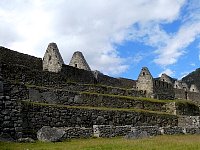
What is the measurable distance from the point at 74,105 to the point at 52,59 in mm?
12026

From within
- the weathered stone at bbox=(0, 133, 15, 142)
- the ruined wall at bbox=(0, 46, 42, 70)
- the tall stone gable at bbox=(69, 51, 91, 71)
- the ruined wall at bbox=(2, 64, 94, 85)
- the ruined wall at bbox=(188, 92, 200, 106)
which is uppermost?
the tall stone gable at bbox=(69, 51, 91, 71)

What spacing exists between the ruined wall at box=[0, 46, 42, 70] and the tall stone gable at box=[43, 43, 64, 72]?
143 centimetres

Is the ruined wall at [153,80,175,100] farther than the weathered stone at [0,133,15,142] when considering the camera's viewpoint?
Yes

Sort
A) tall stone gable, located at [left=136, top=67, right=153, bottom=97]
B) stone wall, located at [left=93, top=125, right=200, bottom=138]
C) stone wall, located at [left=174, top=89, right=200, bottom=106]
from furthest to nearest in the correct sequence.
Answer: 1. stone wall, located at [left=174, top=89, right=200, bottom=106]
2. tall stone gable, located at [left=136, top=67, right=153, bottom=97]
3. stone wall, located at [left=93, top=125, right=200, bottom=138]


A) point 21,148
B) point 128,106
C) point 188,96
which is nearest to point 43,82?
point 128,106

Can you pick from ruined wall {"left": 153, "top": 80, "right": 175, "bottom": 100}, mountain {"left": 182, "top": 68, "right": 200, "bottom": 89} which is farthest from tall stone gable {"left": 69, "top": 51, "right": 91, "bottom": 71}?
mountain {"left": 182, "top": 68, "right": 200, "bottom": 89}

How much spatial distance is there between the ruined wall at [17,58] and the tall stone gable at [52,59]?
4.69 feet

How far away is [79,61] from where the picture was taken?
46656 millimetres

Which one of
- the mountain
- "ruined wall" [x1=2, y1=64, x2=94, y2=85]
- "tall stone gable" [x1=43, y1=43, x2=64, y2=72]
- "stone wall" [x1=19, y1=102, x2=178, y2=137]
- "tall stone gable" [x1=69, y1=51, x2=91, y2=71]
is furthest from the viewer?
the mountain

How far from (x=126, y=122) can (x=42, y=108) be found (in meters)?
8.42

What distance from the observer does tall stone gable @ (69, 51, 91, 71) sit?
152 ft

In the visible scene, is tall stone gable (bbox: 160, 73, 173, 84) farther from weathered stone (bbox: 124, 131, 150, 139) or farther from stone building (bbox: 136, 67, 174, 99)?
weathered stone (bbox: 124, 131, 150, 139)

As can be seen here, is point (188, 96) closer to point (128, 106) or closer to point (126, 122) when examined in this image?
point (128, 106)

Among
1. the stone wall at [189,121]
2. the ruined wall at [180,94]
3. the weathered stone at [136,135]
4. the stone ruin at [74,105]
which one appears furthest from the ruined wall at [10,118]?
the ruined wall at [180,94]
